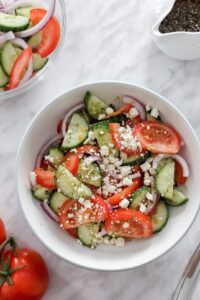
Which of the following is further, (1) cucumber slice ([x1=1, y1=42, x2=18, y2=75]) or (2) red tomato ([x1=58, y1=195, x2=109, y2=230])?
(1) cucumber slice ([x1=1, y1=42, x2=18, y2=75])

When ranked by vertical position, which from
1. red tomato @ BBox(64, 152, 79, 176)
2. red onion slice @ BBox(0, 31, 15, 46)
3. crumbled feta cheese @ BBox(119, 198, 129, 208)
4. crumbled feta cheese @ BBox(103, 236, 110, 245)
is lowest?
crumbled feta cheese @ BBox(103, 236, 110, 245)

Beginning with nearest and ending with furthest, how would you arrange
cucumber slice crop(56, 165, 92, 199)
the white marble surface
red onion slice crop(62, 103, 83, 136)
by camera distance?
1. cucumber slice crop(56, 165, 92, 199)
2. red onion slice crop(62, 103, 83, 136)
3. the white marble surface

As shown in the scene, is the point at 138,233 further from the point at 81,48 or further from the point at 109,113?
the point at 81,48

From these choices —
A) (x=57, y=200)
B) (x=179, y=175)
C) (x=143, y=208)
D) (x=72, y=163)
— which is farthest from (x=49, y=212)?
(x=179, y=175)

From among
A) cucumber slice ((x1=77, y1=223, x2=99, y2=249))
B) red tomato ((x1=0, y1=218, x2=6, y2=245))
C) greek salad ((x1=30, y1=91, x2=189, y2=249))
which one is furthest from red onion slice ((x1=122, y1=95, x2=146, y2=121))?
red tomato ((x1=0, y1=218, x2=6, y2=245))

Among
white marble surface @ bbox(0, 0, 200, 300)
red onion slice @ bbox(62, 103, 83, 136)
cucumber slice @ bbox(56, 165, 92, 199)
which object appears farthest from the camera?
white marble surface @ bbox(0, 0, 200, 300)

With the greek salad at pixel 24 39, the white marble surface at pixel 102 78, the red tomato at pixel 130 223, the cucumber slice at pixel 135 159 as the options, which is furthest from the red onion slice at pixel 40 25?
the red tomato at pixel 130 223

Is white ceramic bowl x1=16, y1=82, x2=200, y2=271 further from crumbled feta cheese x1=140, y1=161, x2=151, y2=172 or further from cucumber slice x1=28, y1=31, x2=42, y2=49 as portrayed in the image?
cucumber slice x1=28, y1=31, x2=42, y2=49

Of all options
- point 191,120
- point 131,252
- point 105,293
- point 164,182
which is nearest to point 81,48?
point 191,120
